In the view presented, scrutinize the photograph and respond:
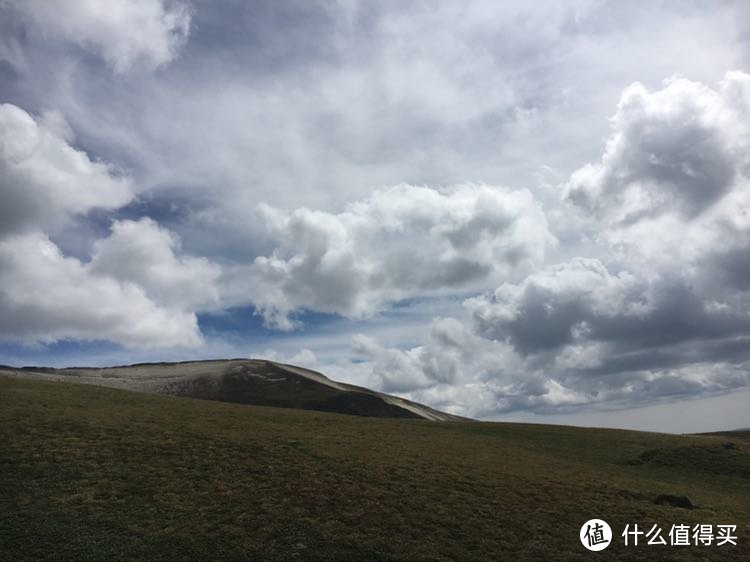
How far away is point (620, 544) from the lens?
94.3 ft

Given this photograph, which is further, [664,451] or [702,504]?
[664,451]

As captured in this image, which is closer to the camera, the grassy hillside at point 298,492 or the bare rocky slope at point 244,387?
the grassy hillside at point 298,492

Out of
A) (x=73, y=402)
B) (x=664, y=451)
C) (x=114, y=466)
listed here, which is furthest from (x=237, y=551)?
(x=664, y=451)

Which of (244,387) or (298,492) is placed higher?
(244,387)

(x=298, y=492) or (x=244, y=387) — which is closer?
(x=298, y=492)

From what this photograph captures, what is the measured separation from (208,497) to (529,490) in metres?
21.5

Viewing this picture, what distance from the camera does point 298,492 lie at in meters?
31.8

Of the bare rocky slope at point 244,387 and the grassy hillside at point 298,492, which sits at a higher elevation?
the bare rocky slope at point 244,387

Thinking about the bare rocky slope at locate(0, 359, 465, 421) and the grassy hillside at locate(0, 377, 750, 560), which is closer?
the grassy hillside at locate(0, 377, 750, 560)

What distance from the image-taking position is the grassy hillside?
82.2 ft

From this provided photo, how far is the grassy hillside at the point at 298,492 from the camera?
82.2 ft

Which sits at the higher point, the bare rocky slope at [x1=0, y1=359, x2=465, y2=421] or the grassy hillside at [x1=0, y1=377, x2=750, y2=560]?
the bare rocky slope at [x1=0, y1=359, x2=465, y2=421]

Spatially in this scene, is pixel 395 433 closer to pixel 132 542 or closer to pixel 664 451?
pixel 664 451

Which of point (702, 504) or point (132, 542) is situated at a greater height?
point (702, 504)
